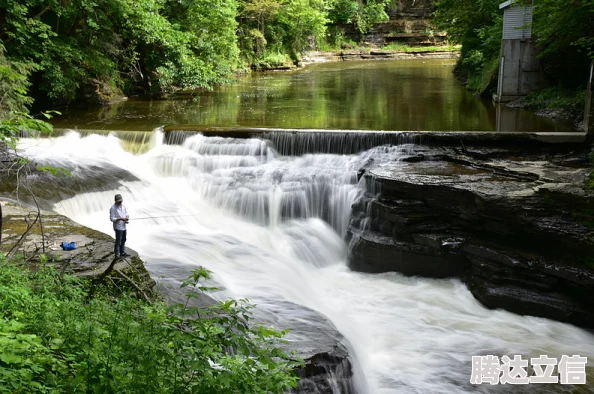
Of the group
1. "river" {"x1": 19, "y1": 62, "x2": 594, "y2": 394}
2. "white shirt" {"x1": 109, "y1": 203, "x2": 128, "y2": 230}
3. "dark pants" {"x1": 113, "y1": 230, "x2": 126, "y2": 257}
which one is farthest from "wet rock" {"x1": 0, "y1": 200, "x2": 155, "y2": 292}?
"river" {"x1": 19, "y1": 62, "x2": 594, "y2": 394}

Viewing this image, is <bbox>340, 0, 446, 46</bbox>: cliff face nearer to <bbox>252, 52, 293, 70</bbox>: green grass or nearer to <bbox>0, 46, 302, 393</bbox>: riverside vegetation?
<bbox>252, 52, 293, 70</bbox>: green grass

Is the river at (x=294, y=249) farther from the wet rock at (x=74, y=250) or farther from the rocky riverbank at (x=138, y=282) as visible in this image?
the wet rock at (x=74, y=250)

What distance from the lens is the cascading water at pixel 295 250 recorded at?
28.9 ft

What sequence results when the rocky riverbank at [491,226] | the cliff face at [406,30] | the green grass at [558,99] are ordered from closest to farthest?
the rocky riverbank at [491,226] → the green grass at [558,99] → the cliff face at [406,30]

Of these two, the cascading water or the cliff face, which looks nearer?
the cascading water

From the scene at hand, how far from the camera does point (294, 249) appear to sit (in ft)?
39.9

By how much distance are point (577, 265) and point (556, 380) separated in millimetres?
2339

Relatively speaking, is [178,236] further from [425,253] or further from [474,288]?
[474,288]

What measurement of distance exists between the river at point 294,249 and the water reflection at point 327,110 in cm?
136

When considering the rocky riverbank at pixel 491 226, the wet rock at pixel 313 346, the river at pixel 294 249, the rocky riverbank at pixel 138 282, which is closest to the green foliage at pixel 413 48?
the river at pixel 294 249

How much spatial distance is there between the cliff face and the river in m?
41.1

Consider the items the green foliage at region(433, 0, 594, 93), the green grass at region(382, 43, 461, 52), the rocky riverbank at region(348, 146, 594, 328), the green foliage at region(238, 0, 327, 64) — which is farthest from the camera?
the green grass at region(382, 43, 461, 52)

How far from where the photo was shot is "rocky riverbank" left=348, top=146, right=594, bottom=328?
988 cm

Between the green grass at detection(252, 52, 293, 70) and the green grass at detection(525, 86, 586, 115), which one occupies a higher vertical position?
the green grass at detection(252, 52, 293, 70)
